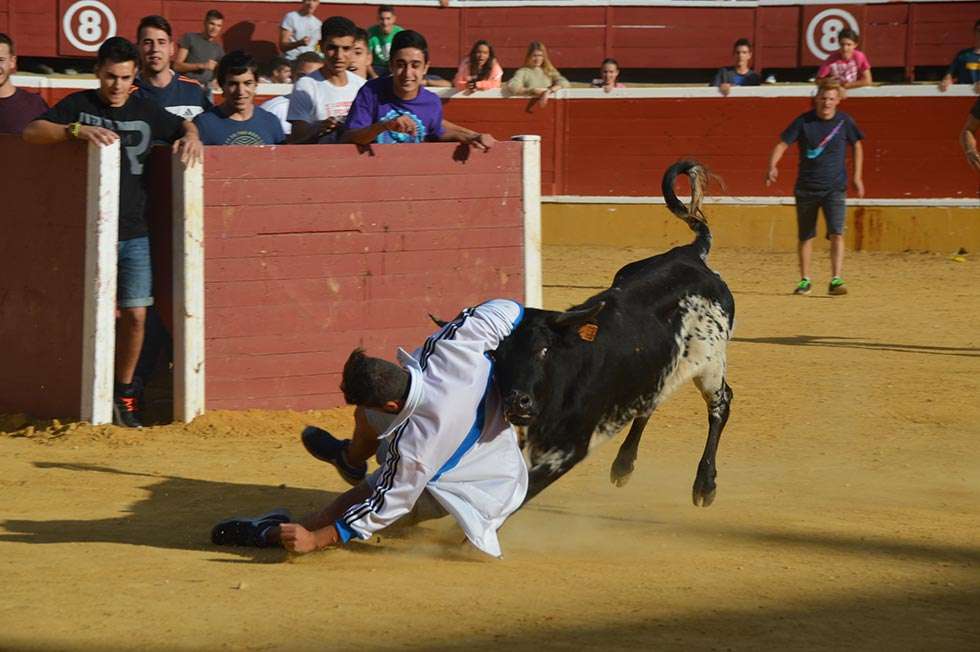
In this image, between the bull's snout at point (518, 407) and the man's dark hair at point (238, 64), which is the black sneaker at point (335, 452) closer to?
the bull's snout at point (518, 407)

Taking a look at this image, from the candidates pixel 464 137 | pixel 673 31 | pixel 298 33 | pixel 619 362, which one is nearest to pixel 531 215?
pixel 464 137

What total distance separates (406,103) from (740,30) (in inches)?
430

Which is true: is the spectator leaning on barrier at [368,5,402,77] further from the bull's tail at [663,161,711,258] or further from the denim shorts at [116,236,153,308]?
the bull's tail at [663,161,711,258]

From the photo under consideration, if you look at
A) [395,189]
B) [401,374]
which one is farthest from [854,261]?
[401,374]

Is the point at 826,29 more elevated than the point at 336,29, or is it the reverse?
the point at 826,29

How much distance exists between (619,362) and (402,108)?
263cm

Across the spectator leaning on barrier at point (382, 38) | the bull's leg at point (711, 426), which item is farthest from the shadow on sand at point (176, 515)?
the spectator leaning on barrier at point (382, 38)

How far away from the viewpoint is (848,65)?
14094 millimetres

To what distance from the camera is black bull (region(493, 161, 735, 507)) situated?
4.58 meters

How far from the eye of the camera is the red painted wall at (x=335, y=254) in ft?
22.9

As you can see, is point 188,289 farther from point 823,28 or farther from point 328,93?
point 823,28

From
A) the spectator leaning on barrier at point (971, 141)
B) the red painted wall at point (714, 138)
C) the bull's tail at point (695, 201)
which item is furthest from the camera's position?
the red painted wall at point (714, 138)

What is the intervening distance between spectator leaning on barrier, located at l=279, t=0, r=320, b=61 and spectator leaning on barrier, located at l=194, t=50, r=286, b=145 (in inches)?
308

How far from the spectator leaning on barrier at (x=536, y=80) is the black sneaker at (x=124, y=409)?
8.05 metres
